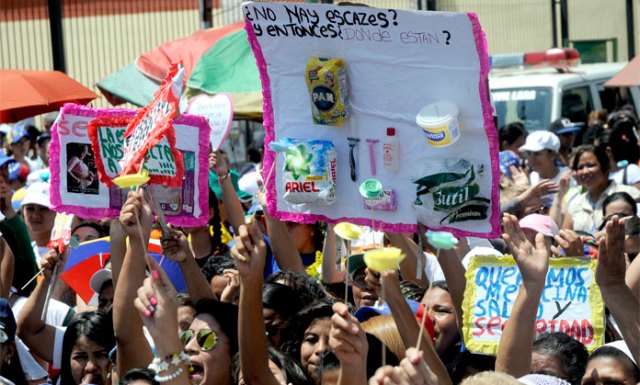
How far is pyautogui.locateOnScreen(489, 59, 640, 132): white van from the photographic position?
12.9 meters

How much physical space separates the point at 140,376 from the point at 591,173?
4998 millimetres

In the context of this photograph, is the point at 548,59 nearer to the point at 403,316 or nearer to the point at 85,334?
the point at 85,334

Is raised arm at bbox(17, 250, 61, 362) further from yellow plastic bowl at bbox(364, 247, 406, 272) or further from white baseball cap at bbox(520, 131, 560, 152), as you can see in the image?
white baseball cap at bbox(520, 131, 560, 152)

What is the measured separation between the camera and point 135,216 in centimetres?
473

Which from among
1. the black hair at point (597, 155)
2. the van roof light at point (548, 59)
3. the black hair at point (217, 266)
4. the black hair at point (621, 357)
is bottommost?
the black hair at point (621, 357)

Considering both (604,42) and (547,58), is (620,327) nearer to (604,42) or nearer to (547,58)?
(547,58)

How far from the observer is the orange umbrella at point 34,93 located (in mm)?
7922

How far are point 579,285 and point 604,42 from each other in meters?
19.5

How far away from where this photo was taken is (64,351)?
5344 mm

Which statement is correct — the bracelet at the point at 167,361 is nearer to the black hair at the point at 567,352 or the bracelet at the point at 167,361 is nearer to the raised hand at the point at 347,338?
the raised hand at the point at 347,338

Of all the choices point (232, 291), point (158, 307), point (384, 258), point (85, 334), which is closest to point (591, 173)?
point (232, 291)

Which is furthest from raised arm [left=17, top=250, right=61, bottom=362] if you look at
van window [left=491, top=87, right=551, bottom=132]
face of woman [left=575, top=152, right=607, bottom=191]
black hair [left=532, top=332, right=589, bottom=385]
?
van window [left=491, top=87, right=551, bottom=132]

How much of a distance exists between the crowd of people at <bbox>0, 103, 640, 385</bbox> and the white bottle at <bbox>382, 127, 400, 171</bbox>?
14.8 inches

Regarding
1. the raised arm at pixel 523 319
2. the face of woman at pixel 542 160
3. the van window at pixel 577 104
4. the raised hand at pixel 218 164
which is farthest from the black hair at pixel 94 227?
the van window at pixel 577 104
